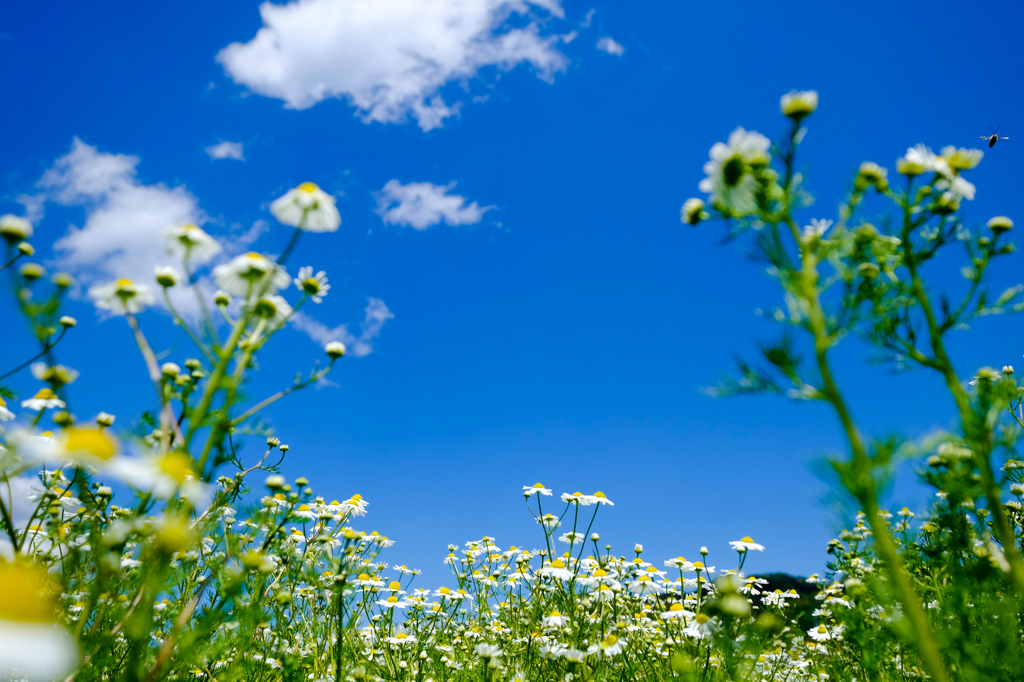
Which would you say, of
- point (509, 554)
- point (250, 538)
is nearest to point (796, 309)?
point (250, 538)

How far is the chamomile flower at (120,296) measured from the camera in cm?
201

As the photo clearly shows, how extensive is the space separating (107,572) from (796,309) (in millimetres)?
2497

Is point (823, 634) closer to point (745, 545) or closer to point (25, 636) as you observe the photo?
point (745, 545)

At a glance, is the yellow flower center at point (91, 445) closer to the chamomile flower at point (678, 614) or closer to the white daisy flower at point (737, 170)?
the white daisy flower at point (737, 170)

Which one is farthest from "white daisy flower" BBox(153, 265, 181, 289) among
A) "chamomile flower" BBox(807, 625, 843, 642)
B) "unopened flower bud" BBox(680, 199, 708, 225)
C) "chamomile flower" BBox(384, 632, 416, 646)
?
"chamomile flower" BBox(807, 625, 843, 642)

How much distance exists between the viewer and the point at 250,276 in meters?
1.96

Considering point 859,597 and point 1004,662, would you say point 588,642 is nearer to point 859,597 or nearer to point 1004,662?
point 859,597

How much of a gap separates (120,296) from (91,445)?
91 centimetres

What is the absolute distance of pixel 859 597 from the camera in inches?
152

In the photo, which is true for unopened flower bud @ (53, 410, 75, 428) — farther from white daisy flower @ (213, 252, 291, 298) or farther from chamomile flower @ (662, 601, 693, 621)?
chamomile flower @ (662, 601, 693, 621)

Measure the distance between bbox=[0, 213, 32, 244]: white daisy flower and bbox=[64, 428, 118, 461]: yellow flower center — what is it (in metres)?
1.39

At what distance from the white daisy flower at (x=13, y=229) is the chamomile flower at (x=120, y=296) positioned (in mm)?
657

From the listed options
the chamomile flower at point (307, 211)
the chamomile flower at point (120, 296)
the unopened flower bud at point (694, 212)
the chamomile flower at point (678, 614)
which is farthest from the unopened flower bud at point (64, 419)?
the chamomile flower at point (678, 614)

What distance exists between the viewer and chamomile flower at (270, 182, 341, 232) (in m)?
2.06
